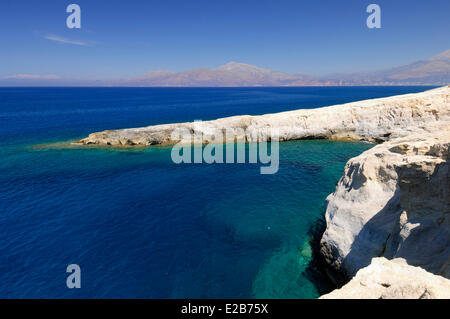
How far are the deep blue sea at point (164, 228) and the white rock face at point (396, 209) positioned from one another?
288 centimetres

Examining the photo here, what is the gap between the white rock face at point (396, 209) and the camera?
8320mm

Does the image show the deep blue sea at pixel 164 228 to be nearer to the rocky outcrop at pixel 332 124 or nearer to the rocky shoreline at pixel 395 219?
the rocky shoreline at pixel 395 219

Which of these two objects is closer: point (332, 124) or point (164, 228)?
point (164, 228)

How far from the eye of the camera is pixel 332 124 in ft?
145

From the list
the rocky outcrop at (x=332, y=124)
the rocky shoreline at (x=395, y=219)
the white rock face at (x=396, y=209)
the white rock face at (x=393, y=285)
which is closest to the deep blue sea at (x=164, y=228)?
the white rock face at (x=396, y=209)

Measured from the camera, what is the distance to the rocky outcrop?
37344 mm

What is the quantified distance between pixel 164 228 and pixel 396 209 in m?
15.5

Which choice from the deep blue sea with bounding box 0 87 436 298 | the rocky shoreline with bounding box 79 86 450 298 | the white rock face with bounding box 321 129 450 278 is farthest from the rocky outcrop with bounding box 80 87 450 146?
the white rock face with bounding box 321 129 450 278

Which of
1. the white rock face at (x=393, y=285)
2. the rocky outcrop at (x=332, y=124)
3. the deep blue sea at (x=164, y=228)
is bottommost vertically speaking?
the deep blue sea at (x=164, y=228)

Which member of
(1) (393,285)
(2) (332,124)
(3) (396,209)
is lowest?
(1) (393,285)

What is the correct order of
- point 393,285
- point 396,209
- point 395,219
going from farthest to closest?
→ point 396,209 < point 395,219 < point 393,285

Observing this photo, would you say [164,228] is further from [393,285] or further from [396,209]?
[393,285]

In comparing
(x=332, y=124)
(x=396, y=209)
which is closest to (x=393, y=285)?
(x=396, y=209)
